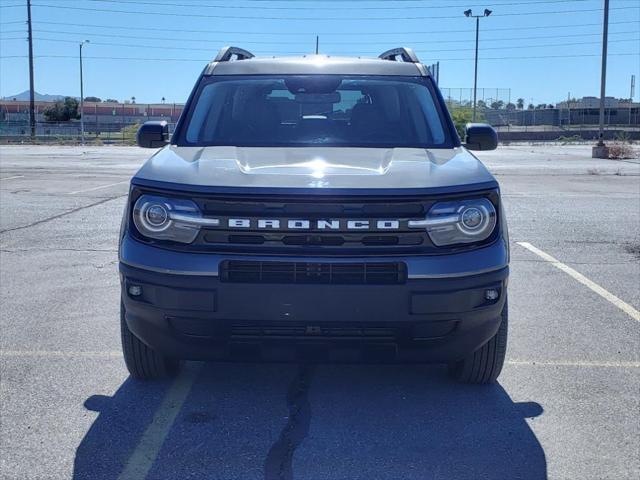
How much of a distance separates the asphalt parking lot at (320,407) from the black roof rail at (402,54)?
7.03ft

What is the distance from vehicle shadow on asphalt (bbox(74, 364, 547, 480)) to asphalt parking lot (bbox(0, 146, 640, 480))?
0.04 feet

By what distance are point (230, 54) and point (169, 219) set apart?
2679 millimetres

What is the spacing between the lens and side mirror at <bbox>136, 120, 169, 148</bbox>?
550 cm

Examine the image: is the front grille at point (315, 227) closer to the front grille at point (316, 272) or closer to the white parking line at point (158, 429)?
the front grille at point (316, 272)

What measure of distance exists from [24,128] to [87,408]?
61318 millimetres

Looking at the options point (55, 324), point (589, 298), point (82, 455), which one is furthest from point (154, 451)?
point (589, 298)

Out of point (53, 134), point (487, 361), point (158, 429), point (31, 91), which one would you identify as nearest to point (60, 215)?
point (158, 429)

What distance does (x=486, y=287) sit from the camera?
3.83 metres

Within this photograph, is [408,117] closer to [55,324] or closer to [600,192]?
[55,324]

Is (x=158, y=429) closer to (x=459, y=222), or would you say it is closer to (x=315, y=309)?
(x=315, y=309)

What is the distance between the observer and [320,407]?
433 cm

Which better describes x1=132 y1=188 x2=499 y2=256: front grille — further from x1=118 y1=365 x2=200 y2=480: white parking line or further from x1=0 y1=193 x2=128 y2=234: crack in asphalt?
x1=0 y1=193 x2=128 y2=234: crack in asphalt

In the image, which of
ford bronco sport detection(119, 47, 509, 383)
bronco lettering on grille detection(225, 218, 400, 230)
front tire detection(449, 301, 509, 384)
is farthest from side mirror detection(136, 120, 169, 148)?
front tire detection(449, 301, 509, 384)

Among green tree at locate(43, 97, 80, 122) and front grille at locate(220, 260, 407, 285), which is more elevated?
green tree at locate(43, 97, 80, 122)
